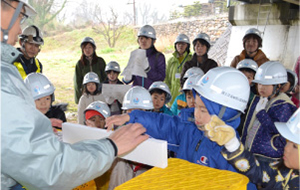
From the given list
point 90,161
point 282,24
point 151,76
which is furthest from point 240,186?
point 282,24

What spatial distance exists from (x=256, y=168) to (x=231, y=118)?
471 millimetres

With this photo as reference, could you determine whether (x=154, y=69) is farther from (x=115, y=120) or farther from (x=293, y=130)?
(x=293, y=130)

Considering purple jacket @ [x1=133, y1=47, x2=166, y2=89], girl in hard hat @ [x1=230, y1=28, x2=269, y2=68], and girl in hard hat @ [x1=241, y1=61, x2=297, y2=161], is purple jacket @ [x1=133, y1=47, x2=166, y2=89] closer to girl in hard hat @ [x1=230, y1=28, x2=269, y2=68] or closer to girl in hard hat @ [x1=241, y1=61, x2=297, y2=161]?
girl in hard hat @ [x1=230, y1=28, x2=269, y2=68]

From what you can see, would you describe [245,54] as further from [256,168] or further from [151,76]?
[256,168]

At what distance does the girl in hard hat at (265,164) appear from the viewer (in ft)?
5.85

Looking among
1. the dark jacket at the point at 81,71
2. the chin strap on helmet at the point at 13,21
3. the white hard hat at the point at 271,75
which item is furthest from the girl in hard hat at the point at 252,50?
the chin strap on helmet at the point at 13,21

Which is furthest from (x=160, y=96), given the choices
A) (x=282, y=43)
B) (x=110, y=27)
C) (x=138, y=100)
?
(x=110, y=27)

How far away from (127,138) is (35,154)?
53cm

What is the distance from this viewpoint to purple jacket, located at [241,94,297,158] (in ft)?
10.5

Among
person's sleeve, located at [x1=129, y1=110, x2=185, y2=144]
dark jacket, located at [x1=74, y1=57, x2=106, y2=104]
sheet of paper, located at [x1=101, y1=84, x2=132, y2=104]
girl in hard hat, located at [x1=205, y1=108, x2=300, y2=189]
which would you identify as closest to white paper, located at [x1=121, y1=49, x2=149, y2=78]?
sheet of paper, located at [x1=101, y1=84, x2=132, y2=104]

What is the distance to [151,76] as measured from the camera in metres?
5.64

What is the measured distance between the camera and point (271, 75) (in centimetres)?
380

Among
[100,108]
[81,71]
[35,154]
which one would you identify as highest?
[35,154]

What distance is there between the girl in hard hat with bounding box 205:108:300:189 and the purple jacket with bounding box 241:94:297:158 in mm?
1344
